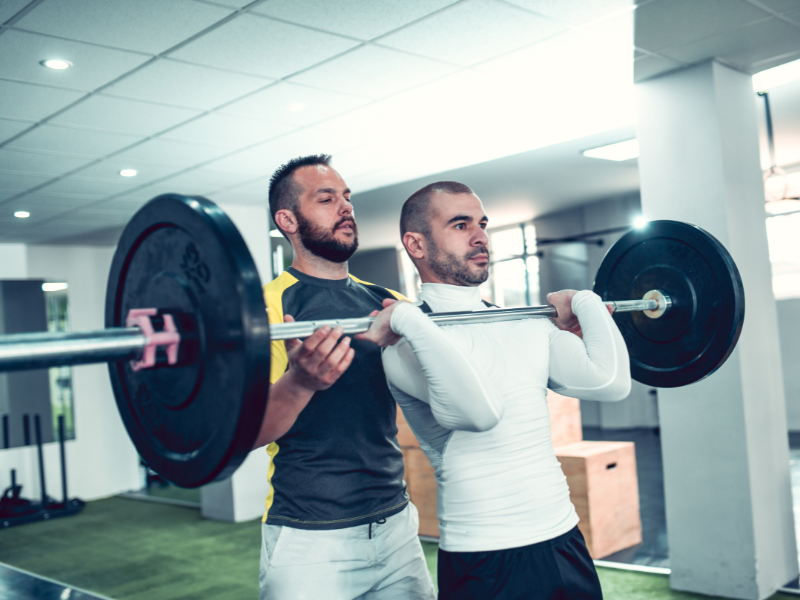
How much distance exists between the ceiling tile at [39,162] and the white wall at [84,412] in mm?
2996

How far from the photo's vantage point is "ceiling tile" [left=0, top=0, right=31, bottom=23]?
2.20 metres

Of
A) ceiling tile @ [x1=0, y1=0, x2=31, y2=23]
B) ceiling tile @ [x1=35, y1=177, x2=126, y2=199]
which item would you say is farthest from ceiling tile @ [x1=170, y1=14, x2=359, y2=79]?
ceiling tile @ [x1=35, y1=177, x2=126, y2=199]

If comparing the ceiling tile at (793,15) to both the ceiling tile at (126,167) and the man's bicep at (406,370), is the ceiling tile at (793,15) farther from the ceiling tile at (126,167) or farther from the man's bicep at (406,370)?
the ceiling tile at (126,167)

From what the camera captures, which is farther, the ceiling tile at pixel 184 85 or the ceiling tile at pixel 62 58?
the ceiling tile at pixel 184 85

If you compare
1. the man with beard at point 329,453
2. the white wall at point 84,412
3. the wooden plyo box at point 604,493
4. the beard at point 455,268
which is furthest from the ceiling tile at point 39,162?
the wooden plyo box at point 604,493

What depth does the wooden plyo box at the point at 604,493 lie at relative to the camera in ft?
12.3

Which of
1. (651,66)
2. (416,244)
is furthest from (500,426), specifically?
(651,66)

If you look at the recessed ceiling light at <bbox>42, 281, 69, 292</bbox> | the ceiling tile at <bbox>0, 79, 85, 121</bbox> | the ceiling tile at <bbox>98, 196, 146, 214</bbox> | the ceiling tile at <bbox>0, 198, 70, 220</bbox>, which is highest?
the ceiling tile at <bbox>0, 79, 85, 121</bbox>

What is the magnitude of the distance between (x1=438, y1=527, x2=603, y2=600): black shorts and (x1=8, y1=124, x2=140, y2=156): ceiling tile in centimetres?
309

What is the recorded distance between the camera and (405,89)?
3236 mm

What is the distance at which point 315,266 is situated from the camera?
165 centimetres

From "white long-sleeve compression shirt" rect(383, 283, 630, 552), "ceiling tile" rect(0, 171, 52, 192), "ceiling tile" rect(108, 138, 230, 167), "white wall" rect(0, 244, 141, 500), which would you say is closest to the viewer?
"white long-sleeve compression shirt" rect(383, 283, 630, 552)

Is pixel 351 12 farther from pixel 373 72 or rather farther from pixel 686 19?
pixel 686 19

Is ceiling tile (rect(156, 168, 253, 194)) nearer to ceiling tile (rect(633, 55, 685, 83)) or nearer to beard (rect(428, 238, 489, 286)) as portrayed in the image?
ceiling tile (rect(633, 55, 685, 83))
